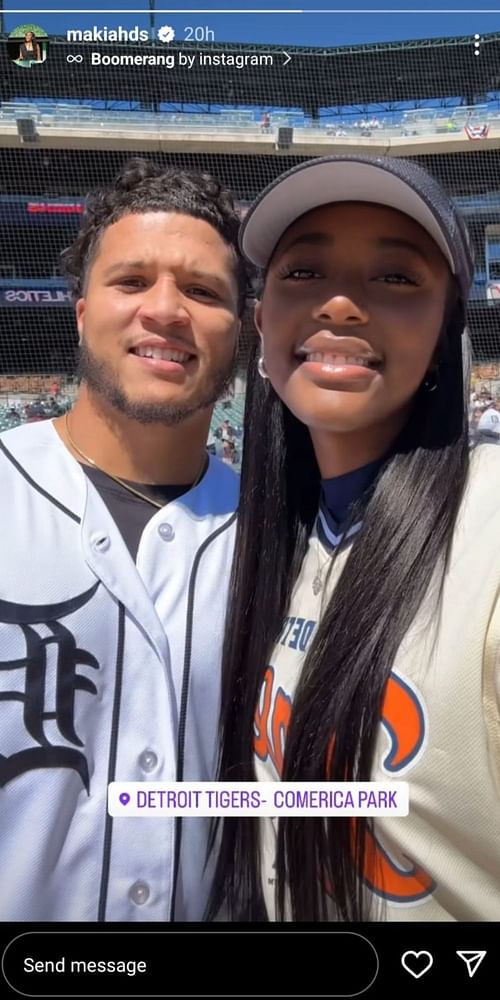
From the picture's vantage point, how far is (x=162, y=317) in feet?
2.15

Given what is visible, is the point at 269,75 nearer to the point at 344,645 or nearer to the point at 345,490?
the point at 345,490

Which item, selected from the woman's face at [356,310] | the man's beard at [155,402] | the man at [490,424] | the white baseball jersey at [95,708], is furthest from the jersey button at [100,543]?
the man at [490,424]

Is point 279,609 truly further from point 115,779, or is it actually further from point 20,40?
point 20,40

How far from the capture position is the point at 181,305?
25.9 inches

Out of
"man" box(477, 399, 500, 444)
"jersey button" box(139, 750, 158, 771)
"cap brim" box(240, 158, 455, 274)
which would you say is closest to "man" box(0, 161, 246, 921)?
"jersey button" box(139, 750, 158, 771)

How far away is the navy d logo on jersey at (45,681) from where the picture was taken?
0.60 metres

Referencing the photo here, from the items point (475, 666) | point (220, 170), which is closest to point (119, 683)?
point (475, 666)

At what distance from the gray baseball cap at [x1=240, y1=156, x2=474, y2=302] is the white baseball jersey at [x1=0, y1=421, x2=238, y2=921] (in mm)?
316

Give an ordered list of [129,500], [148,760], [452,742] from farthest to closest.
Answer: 1. [129,500]
2. [148,760]
3. [452,742]

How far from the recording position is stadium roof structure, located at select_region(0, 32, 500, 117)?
1.95 feet

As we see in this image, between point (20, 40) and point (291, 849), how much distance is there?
2.22 feet

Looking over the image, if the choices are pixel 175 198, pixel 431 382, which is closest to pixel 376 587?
pixel 431 382

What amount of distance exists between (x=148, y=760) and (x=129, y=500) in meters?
0.25
